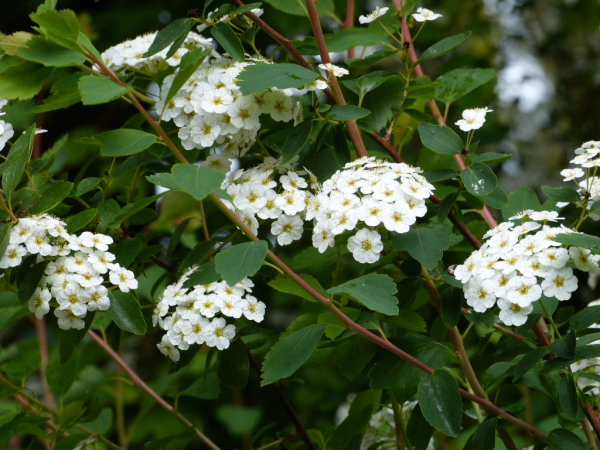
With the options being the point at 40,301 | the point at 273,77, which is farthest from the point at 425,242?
the point at 40,301

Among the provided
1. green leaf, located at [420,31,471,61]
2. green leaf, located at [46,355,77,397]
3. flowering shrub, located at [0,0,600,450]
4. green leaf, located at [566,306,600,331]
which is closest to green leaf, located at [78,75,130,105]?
flowering shrub, located at [0,0,600,450]

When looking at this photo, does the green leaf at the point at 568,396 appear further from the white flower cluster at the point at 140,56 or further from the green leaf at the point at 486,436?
the white flower cluster at the point at 140,56

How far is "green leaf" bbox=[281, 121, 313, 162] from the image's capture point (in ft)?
3.39

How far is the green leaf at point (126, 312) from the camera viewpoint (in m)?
0.98

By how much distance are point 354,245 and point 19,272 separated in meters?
0.45

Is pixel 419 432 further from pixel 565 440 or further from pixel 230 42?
pixel 230 42

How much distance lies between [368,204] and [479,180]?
0.55 feet

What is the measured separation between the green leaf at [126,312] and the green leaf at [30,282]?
3.6 inches

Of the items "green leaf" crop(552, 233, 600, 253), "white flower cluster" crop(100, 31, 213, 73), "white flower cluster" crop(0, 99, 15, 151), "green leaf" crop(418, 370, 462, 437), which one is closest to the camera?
"green leaf" crop(552, 233, 600, 253)

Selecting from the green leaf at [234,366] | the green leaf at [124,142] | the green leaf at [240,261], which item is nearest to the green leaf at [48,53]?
the green leaf at [124,142]

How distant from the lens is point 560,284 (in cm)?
88

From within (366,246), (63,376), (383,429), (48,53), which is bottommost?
A: (383,429)

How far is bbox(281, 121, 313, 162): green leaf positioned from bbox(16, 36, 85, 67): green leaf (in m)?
0.30

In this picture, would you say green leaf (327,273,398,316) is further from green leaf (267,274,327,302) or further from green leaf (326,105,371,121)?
green leaf (326,105,371,121)
